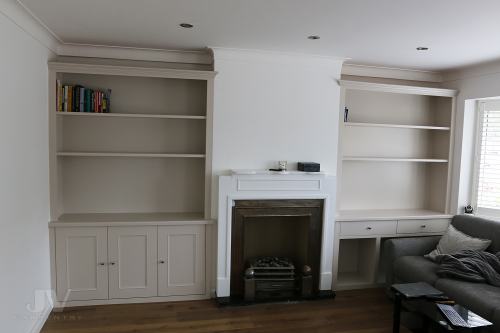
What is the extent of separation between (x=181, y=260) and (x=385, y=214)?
2287mm

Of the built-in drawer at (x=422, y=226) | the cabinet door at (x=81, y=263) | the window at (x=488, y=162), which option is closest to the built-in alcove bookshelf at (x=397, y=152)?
the built-in drawer at (x=422, y=226)

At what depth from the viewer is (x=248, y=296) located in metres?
3.67

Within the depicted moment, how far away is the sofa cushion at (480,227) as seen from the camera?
3484 millimetres

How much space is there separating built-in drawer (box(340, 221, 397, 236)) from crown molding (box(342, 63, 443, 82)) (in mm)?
1672

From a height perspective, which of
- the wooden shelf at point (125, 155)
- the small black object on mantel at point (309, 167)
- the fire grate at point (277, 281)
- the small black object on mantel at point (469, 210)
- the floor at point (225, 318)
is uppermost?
the wooden shelf at point (125, 155)

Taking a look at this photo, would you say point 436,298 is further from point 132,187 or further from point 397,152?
point 132,187

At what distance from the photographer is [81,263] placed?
3480mm

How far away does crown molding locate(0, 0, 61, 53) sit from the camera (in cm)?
242

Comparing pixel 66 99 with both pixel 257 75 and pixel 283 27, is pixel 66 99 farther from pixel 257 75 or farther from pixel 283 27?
pixel 283 27

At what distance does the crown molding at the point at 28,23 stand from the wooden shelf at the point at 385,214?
321 cm

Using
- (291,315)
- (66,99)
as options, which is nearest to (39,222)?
(66,99)

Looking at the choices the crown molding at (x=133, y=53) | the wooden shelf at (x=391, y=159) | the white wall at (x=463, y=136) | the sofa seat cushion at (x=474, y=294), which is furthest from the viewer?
the white wall at (x=463, y=136)

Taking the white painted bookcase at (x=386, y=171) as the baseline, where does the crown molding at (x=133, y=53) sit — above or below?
above

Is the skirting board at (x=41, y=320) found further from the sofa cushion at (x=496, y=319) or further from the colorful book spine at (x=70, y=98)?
the sofa cushion at (x=496, y=319)
